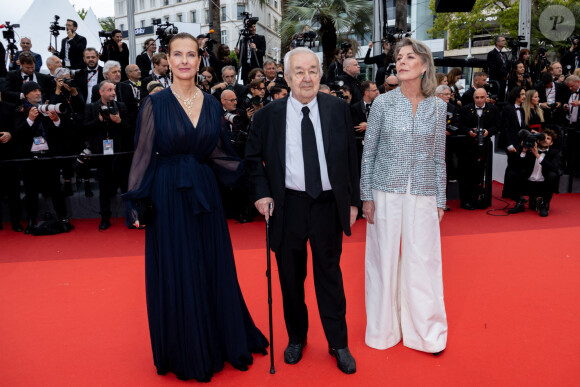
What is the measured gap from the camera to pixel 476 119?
7.49m

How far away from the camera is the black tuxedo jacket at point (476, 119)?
748 cm

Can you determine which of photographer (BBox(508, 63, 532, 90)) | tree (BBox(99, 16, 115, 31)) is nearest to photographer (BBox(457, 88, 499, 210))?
photographer (BBox(508, 63, 532, 90))

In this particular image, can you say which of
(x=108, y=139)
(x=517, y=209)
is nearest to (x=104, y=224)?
(x=108, y=139)

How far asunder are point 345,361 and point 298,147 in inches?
49.5

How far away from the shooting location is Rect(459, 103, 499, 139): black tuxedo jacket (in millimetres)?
7480

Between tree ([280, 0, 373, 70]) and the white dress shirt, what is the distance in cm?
1472

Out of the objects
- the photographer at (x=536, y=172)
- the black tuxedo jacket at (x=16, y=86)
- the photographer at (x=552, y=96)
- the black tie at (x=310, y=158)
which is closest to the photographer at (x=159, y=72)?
the black tuxedo jacket at (x=16, y=86)

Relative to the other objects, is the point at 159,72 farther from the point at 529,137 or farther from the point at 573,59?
the point at 573,59

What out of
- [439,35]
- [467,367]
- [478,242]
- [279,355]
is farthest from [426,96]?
[439,35]

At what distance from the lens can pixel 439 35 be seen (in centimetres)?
3453

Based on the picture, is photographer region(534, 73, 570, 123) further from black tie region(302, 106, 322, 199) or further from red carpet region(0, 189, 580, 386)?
black tie region(302, 106, 322, 199)

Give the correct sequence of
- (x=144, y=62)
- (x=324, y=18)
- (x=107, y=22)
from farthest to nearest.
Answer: (x=107, y=22), (x=324, y=18), (x=144, y=62)

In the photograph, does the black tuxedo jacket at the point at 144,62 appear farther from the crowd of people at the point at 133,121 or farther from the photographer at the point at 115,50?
the crowd of people at the point at 133,121

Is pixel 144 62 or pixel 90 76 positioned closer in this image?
pixel 90 76
